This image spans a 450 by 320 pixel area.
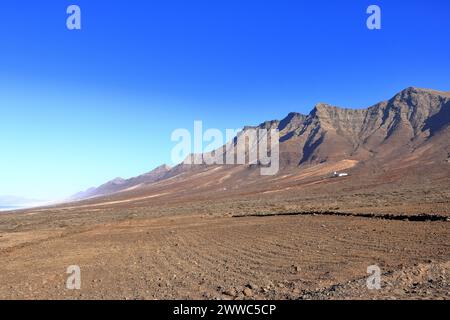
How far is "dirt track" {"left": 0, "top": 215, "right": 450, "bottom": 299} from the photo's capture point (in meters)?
10.4

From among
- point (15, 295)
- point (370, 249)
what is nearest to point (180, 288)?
point (15, 295)

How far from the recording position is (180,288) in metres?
11.1

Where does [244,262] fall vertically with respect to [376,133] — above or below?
below

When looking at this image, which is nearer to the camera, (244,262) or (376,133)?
(244,262)

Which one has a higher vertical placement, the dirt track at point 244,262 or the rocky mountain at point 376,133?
the rocky mountain at point 376,133

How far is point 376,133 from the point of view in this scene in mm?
151750

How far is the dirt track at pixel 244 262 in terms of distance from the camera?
34.2 ft

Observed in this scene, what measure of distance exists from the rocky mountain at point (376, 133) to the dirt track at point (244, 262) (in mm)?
86037

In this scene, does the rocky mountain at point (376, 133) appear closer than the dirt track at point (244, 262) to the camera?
No

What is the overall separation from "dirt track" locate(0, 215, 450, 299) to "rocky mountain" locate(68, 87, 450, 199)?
86.0 metres

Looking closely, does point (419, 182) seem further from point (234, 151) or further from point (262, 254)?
point (234, 151)

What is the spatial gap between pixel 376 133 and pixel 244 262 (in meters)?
147

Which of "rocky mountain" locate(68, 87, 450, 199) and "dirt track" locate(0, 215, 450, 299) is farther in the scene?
"rocky mountain" locate(68, 87, 450, 199)

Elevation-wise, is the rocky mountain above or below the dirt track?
above
